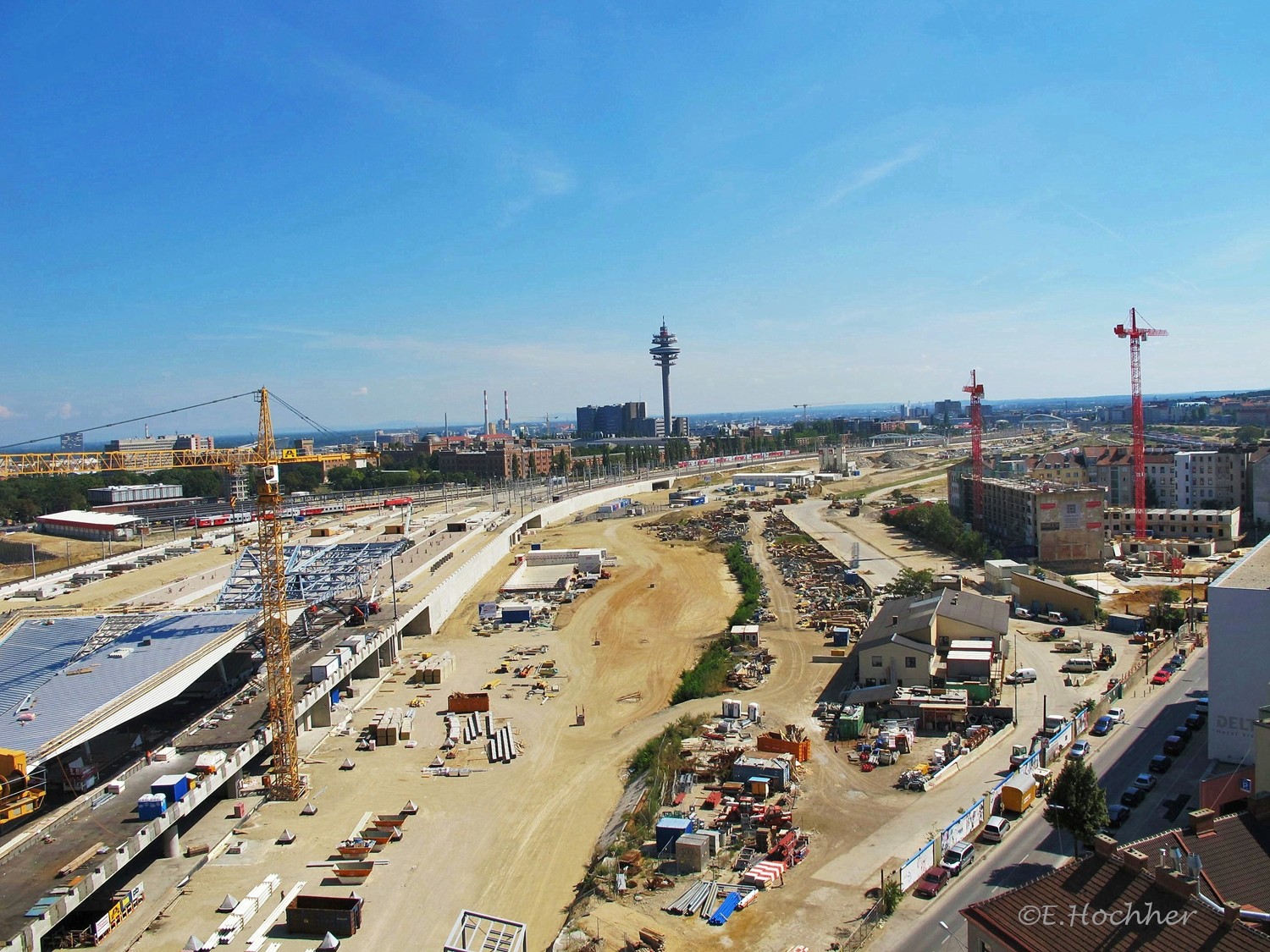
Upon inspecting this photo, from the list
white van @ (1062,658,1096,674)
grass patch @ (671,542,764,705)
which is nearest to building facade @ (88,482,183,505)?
grass patch @ (671,542,764,705)

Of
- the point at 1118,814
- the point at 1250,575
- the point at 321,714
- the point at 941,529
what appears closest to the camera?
the point at 1118,814

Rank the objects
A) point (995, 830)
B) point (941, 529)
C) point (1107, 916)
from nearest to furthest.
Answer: point (1107, 916) → point (995, 830) → point (941, 529)

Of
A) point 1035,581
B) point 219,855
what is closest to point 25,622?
point 219,855

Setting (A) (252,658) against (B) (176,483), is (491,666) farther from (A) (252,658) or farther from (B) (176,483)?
(B) (176,483)

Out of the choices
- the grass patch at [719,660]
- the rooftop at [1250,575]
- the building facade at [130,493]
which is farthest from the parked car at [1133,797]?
the building facade at [130,493]

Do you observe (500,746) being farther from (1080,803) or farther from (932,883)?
(1080,803)

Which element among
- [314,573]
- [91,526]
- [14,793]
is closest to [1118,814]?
[14,793]
